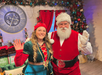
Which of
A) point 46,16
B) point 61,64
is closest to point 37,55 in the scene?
point 61,64

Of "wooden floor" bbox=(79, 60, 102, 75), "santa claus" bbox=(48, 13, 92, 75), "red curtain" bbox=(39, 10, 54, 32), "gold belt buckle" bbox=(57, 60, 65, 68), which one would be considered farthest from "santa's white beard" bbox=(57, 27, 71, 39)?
"red curtain" bbox=(39, 10, 54, 32)

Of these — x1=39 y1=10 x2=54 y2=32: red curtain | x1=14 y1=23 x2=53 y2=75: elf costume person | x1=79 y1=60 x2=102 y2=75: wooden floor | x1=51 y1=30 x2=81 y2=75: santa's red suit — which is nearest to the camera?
x1=14 y1=23 x2=53 y2=75: elf costume person

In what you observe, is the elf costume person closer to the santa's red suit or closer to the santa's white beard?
the santa's red suit

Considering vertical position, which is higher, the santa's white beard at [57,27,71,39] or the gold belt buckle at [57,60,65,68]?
the santa's white beard at [57,27,71,39]

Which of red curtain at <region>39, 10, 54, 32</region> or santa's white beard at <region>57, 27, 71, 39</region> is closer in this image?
santa's white beard at <region>57, 27, 71, 39</region>

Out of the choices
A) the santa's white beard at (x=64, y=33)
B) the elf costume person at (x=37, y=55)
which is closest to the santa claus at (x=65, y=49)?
the santa's white beard at (x=64, y=33)

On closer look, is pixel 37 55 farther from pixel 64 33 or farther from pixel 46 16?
pixel 46 16

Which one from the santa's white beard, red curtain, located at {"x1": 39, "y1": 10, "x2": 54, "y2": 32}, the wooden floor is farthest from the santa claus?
red curtain, located at {"x1": 39, "y1": 10, "x2": 54, "y2": 32}

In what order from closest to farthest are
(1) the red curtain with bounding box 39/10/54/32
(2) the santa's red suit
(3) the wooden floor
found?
1. (2) the santa's red suit
2. (3) the wooden floor
3. (1) the red curtain with bounding box 39/10/54/32

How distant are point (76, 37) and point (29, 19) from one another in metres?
2.50

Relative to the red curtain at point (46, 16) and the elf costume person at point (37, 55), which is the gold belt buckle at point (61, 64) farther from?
the red curtain at point (46, 16)

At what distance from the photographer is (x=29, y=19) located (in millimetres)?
3514

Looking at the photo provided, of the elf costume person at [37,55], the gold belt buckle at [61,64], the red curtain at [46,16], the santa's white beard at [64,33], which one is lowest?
the gold belt buckle at [61,64]

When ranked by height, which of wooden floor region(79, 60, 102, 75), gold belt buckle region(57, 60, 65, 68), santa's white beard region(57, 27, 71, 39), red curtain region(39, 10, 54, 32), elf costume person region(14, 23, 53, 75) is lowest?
wooden floor region(79, 60, 102, 75)
